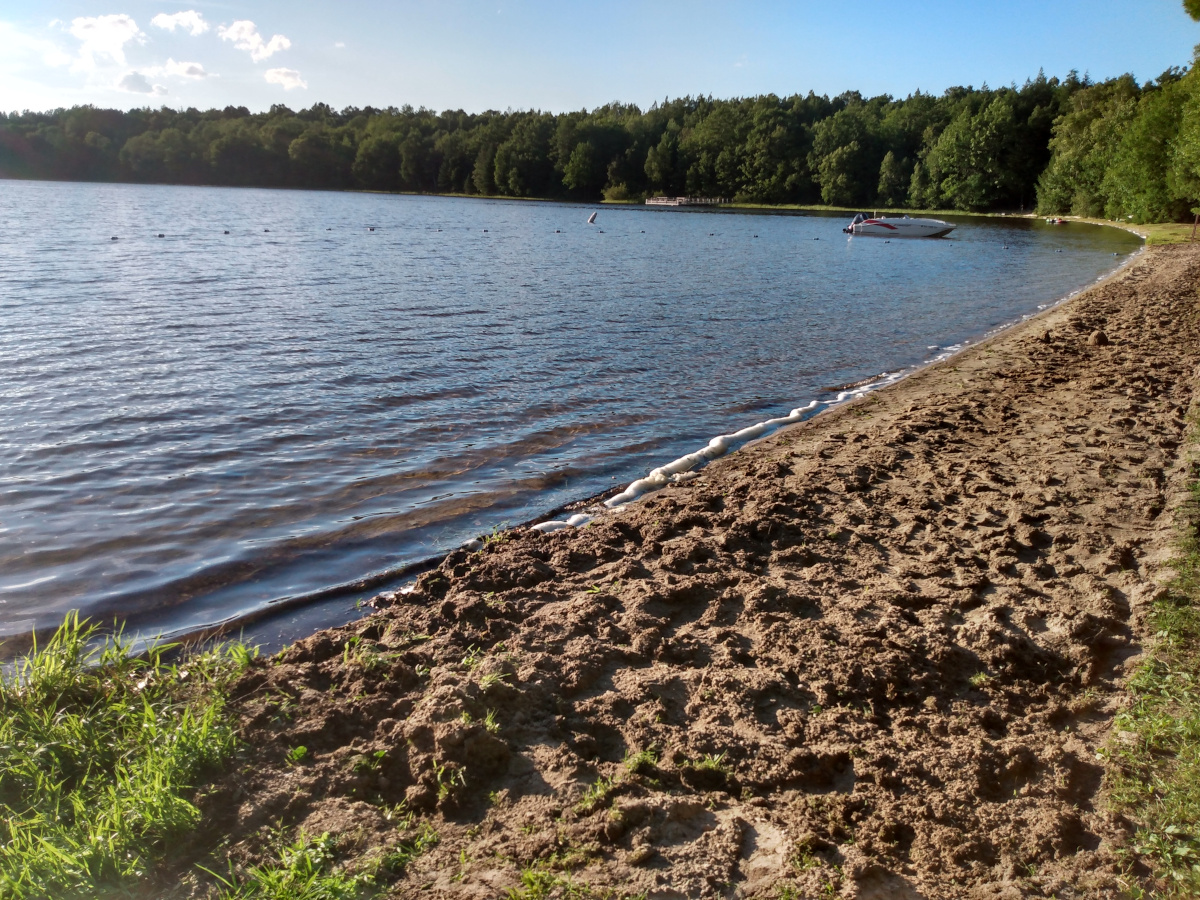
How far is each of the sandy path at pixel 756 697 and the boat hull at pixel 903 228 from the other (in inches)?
2243

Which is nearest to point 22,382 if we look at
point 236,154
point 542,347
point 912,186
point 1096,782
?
point 542,347

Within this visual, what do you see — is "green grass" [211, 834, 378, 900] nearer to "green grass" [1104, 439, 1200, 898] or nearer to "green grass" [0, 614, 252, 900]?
"green grass" [0, 614, 252, 900]

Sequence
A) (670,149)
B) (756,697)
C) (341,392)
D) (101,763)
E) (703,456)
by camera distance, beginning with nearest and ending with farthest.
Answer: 1. (101,763)
2. (756,697)
3. (703,456)
4. (341,392)
5. (670,149)

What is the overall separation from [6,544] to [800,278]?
30004mm

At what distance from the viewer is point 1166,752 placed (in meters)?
3.79

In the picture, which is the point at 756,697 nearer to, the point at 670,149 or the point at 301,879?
the point at 301,879

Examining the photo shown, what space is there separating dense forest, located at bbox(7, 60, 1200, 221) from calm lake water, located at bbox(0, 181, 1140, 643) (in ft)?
248

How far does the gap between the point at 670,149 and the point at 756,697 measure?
15392 centimetres

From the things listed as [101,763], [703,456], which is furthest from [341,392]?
[101,763]

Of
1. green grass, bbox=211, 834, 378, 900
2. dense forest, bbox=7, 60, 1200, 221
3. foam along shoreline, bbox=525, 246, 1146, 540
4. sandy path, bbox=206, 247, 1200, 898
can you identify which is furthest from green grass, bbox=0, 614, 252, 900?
dense forest, bbox=7, 60, 1200, 221

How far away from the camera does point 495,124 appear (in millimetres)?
165125

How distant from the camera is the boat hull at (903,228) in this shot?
196 feet

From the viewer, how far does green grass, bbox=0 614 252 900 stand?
121 inches

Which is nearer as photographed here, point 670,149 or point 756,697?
point 756,697
